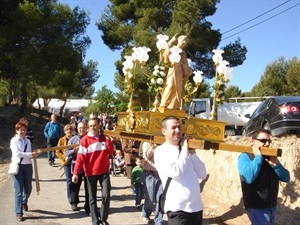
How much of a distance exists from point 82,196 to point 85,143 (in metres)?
3.03

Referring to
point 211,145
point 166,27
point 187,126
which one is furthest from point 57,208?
point 166,27

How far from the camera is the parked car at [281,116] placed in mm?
8883

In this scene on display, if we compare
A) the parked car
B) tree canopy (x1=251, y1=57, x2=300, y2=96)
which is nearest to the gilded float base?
the parked car

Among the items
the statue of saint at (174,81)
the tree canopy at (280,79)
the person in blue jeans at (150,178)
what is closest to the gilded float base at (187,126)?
the statue of saint at (174,81)

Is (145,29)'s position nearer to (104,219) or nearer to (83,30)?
(83,30)

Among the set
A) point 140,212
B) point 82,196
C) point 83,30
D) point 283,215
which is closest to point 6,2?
point 83,30

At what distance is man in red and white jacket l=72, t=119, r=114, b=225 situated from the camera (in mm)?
A: 6172

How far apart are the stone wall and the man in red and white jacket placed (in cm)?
258

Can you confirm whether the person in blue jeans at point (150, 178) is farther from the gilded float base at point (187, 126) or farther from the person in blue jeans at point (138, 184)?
the gilded float base at point (187, 126)

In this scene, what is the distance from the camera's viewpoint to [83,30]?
25.8 meters

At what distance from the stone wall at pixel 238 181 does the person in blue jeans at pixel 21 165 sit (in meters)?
3.72

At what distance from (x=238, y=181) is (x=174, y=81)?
2.74m

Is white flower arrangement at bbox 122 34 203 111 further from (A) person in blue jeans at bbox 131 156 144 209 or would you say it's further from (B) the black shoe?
(B) the black shoe

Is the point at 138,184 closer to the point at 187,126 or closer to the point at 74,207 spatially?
the point at 74,207
